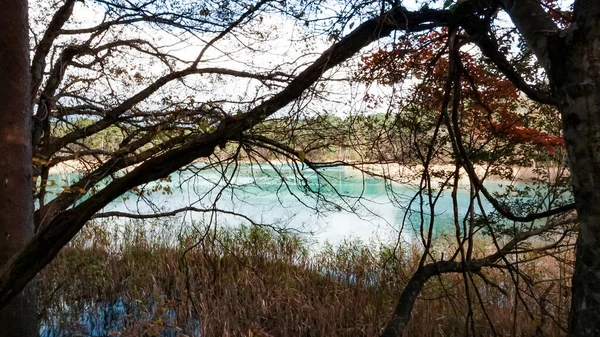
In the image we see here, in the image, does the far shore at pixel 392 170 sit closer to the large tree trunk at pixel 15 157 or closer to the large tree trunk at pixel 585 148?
the large tree trunk at pixel 15 157

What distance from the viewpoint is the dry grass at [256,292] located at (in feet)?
12.7

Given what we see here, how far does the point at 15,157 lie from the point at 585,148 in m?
2.28

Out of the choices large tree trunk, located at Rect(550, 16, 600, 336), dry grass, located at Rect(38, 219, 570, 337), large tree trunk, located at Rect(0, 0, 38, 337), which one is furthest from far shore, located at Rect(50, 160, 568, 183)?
large tree trunk, located at Rect(550, 16, 600, 336)

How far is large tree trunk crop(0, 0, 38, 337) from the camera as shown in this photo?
2.02m

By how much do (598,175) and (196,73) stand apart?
3485mm

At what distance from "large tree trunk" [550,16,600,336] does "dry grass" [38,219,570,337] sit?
8.22ft

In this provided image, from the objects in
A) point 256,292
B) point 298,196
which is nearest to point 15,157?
point 256,292

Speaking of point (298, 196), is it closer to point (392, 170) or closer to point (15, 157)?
point (392, 170)

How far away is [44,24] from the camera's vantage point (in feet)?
12.9

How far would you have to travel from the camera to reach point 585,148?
3.03ft

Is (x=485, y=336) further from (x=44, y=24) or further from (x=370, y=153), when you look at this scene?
(x=44, y=24)

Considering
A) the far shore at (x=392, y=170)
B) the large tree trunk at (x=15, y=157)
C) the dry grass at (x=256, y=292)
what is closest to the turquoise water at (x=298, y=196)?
the far shore at (x=392, y=170)

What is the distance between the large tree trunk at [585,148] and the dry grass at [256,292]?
2504 mm

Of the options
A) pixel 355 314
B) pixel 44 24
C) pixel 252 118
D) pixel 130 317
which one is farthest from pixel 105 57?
pixel 355 314
